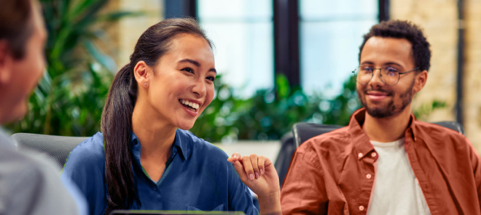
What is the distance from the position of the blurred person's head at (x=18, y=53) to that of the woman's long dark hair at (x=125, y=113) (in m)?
0.62

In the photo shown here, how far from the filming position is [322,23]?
3977 millimetres

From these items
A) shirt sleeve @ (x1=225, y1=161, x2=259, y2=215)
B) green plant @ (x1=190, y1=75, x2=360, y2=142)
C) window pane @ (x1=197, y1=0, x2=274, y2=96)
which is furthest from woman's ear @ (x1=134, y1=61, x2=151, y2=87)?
window pane @ (x1=197, y1=0, x2=274, y2=96)

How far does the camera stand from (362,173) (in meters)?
1.44

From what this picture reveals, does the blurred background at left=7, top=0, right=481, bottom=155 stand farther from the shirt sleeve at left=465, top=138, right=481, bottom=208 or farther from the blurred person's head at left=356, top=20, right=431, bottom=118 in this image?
the shirt sleeve at left=465, top=138, right=481, bottom=208

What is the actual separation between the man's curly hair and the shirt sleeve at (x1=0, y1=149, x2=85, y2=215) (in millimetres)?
1374

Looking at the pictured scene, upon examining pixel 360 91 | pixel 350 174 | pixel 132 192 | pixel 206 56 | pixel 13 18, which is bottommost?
pixel 350 174

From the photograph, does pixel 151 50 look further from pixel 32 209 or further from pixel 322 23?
pixel 322 23

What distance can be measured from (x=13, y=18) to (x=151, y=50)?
730mm

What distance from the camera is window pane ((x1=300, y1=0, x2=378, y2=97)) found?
3.94 meters

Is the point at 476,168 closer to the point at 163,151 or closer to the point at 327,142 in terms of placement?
the point at 327,142

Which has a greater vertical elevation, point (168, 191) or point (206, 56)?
point (206, 56)

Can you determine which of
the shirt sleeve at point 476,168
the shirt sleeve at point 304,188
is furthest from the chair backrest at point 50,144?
the shirt sleeve at point 476,168

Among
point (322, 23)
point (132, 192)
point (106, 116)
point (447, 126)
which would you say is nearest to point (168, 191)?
point (132, 192)

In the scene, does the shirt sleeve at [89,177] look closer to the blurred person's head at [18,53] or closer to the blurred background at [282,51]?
the blurred person's head at [18,53]
